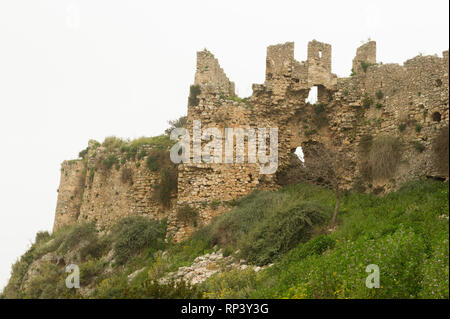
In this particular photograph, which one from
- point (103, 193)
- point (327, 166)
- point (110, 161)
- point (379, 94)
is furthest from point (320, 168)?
point (103, 193)

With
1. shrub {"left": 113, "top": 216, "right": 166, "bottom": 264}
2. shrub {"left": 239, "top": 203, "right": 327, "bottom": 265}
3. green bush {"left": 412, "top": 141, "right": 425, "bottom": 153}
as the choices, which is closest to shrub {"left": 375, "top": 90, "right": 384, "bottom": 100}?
green bush {"left": 412, "top": 141, "right": 425, "bottom": 153}

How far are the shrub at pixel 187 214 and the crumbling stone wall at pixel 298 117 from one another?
0.41 ft

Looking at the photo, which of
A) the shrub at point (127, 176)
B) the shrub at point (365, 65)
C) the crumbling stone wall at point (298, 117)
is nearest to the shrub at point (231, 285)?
the crumbling stone wall at point (298, 117)

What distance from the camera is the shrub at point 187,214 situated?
1786 cm

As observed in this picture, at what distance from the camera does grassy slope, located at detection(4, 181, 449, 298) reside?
9141 mm

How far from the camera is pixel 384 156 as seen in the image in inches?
641

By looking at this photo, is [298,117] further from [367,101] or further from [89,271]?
[89,271]

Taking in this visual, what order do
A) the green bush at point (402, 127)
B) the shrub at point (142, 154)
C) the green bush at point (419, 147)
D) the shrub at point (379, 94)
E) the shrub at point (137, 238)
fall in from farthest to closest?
the shrub at point (142, 154) → the shrub at point (137, 238) → the shrub at point (379, 94) → the green bush at point (402, 127) → the green bush at point (419, 147)

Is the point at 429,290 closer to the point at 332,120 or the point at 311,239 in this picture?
the point at 311,239

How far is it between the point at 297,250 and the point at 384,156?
5810 mm

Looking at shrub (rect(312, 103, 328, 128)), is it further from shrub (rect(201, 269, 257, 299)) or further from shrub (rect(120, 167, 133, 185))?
shrub (rect(201, 269, 257, 299))

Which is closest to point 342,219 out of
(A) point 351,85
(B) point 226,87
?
(A) point 351,85

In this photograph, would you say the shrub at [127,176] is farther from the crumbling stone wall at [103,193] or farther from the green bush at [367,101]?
the green bush at [367,101]
